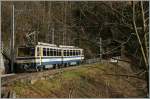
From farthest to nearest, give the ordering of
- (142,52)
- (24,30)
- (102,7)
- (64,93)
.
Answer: (24,30) → (64,93) → (142,52) → (102,7)

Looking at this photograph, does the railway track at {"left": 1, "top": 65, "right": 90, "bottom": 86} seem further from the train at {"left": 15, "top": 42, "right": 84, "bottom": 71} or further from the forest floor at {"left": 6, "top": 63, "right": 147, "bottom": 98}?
the train at {"left": 15, "top": 42, "right": 84, "bottom": 71}

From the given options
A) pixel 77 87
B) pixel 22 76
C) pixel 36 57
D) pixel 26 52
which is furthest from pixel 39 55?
pixel 22 76

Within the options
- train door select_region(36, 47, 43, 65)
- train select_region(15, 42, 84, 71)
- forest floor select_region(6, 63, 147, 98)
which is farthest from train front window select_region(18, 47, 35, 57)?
forest floor select_region(6, 63, 147, 98)

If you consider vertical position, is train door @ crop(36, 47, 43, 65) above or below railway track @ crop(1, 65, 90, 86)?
above

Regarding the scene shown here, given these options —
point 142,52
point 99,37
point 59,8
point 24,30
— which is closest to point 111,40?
point 99,37

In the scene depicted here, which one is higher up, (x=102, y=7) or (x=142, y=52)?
(x=102, y=7)

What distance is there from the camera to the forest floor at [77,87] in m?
21.8

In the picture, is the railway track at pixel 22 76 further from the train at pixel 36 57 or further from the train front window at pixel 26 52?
the train front window at pixel 26 52

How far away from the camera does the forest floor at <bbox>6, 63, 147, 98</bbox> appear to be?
2176 cm

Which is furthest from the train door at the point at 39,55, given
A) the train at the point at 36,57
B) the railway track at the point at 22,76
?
the railway track at the point at 22,76

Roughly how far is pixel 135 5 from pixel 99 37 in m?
1.08

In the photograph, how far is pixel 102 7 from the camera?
7.12 meters

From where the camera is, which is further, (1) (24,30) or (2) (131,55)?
(1) (24,30)

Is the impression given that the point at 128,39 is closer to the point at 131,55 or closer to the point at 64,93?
the point at 131,55
